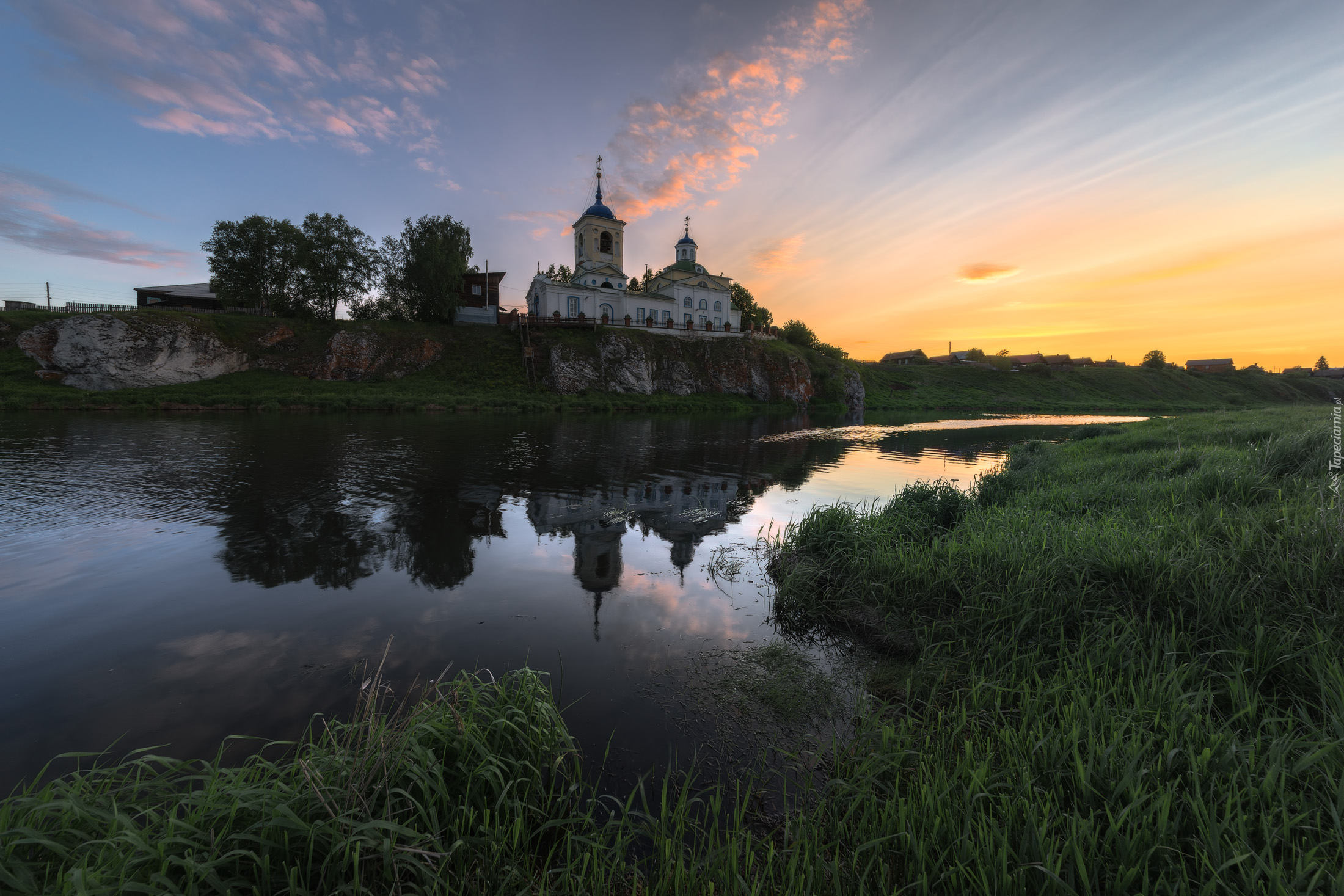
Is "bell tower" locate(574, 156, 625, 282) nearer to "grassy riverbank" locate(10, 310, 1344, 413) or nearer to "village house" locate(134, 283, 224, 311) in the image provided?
"grassy riverbank" locate(10, 310, 1344, 413)

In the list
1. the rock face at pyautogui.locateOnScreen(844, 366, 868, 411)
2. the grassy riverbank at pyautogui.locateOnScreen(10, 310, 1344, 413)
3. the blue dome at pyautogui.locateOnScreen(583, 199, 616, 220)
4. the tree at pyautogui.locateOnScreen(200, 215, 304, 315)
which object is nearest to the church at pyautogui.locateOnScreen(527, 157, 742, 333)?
the blue dome at pyautogui.locateOnScreen(583, 199, 616, 220)

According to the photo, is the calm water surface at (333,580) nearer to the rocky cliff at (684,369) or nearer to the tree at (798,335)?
the rocky cliff at (684,369)

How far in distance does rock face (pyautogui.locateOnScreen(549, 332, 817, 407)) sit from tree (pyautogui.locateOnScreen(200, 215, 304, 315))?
30.6 metres

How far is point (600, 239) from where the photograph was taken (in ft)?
213

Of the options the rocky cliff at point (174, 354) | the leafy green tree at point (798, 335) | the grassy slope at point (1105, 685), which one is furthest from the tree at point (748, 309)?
the grassy slope at point (1105, 685)

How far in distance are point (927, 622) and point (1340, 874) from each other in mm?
4202

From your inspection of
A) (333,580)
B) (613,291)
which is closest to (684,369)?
(613,291)

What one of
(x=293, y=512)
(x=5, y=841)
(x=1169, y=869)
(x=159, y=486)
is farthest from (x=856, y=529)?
(x=159, y=486)

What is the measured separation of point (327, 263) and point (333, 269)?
2.35 ft

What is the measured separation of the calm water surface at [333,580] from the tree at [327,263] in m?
42.9

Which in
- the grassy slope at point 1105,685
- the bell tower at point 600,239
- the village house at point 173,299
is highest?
the bell tower at point 600,239

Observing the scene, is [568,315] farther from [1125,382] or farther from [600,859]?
[1125,382]

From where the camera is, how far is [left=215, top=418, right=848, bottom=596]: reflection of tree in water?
9.10m

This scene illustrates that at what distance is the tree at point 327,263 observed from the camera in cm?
5500
